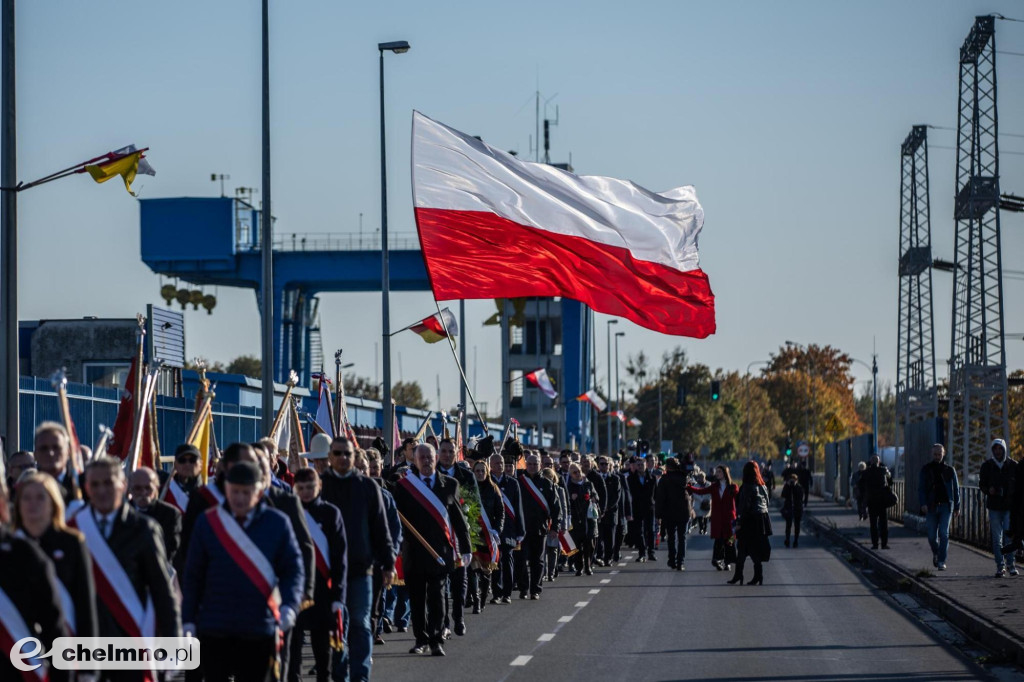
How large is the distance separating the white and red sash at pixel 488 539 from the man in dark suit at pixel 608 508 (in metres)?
8.94

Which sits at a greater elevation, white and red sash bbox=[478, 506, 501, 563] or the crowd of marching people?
the crowd of marching people

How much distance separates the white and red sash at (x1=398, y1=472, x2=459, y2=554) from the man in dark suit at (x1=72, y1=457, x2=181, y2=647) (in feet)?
22.5

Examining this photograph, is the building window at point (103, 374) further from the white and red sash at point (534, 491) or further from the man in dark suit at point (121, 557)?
the man in dark suit at point (121, 557)

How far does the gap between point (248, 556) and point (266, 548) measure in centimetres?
12

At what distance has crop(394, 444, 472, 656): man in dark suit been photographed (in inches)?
555

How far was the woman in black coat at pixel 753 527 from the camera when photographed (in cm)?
2245

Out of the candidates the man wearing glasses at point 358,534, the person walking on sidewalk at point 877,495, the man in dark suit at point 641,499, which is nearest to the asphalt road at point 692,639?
the man wearing glasses at point 358,534

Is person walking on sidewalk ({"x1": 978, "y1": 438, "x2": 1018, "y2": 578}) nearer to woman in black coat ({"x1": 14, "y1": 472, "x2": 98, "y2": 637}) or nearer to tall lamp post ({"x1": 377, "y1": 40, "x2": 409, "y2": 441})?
tall lamp post ({"x1": 377, "y1": 40, "x2": 409, "y2": 441})

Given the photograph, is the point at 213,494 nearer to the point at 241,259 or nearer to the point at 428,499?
the point at 428,499

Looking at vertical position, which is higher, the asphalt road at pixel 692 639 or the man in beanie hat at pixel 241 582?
the man in beanie hat at pixel 241 582

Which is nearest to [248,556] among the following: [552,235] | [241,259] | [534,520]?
[552,235]

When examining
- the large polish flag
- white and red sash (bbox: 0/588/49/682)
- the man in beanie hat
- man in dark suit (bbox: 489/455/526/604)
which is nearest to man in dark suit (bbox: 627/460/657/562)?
man in dark suit (bbox: 489/455/526/604)

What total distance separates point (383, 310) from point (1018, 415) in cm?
5165

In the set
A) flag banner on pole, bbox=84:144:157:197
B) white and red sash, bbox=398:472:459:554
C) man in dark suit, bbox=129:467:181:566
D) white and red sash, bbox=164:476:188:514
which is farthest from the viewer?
flag banner on pole, bbox=84:144:157:197
